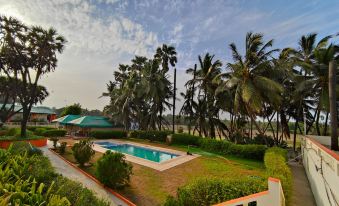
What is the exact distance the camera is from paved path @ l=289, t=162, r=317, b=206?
8195 mm

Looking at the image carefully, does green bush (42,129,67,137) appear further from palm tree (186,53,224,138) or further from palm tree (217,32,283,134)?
palm tree (217,32,283,134)

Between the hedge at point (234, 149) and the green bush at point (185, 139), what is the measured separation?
1238 mm

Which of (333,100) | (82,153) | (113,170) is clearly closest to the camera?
(333,100)

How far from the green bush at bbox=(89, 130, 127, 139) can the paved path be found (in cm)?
2303

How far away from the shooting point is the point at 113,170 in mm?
9086

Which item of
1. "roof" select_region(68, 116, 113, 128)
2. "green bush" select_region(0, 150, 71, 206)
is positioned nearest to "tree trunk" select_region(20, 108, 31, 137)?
"roof" select_region(68, 116, 113, 128)

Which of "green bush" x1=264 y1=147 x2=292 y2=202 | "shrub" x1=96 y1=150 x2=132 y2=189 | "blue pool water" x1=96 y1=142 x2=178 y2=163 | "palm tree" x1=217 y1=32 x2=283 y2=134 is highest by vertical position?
"palm tree" x1=217 y1=32 x2=283 y2=134

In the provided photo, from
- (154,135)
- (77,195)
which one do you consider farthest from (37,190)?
(154,135)

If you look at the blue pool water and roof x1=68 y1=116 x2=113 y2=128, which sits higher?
roof x1=68 y1=116 x2=113 y2=128

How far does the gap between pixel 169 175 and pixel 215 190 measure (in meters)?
6.50

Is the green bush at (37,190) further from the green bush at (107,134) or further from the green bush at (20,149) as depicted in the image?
the green bush at (107,134)

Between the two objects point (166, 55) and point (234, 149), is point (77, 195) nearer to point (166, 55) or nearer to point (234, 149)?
point (234, 149)

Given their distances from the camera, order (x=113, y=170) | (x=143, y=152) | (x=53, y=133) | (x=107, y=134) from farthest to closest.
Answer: (x=107, y=134) < (x=53, y=133) < (x=143, y=152) < (x=113, y=170)

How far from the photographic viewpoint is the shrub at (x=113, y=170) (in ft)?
29.7
